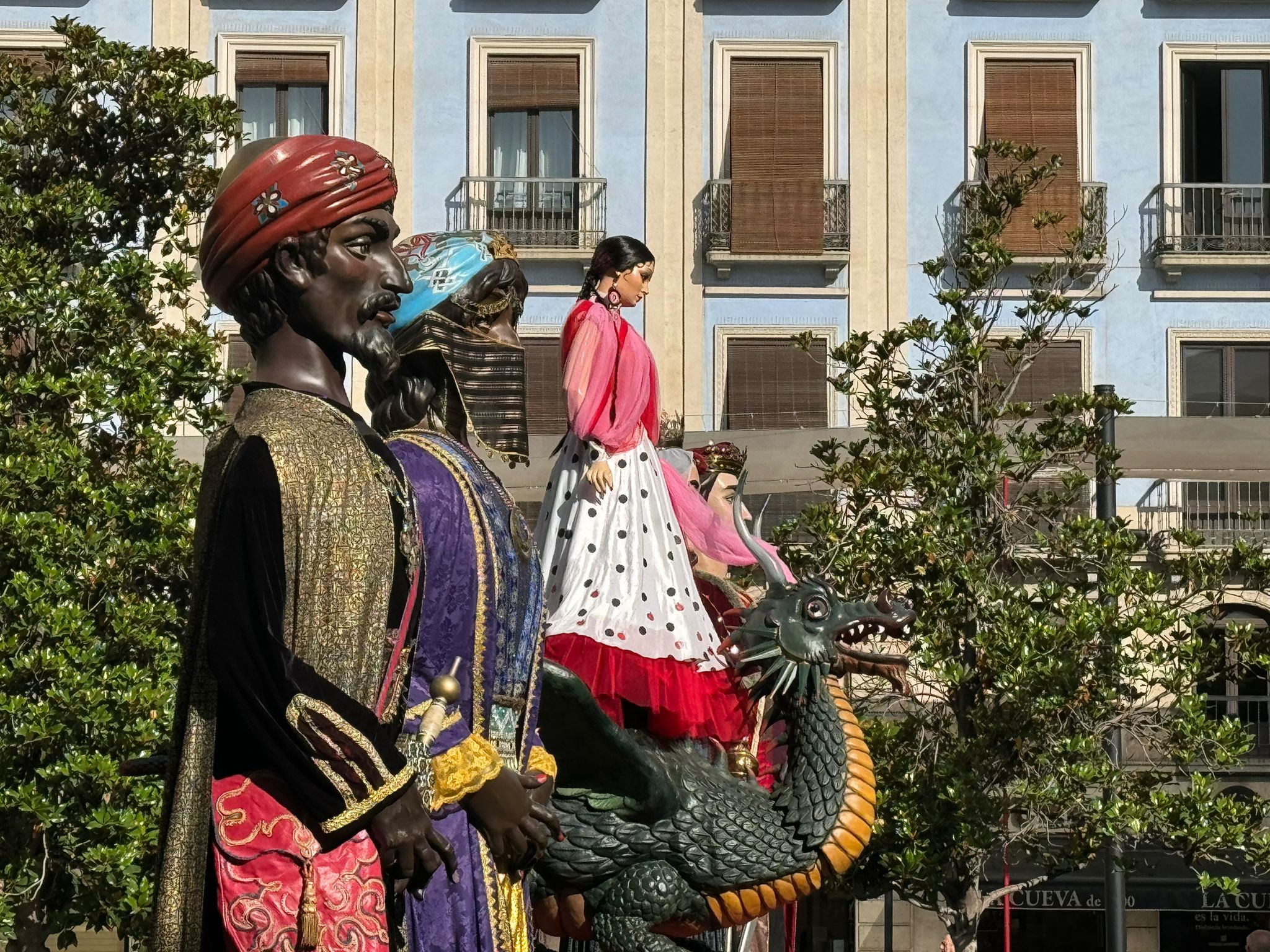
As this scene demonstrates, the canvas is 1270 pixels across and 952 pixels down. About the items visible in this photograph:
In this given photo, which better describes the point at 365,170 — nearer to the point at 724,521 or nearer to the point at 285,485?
the point at 285,485

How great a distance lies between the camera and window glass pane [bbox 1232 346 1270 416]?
26578 mm

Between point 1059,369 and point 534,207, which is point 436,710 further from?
point 1059,369

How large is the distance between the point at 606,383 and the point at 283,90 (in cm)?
2033

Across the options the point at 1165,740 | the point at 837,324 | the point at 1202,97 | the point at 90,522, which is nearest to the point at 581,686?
the point at 90,522

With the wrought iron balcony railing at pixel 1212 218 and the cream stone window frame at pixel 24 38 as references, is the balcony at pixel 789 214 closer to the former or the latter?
the wrought iron balcony railing at pixel 1212 218

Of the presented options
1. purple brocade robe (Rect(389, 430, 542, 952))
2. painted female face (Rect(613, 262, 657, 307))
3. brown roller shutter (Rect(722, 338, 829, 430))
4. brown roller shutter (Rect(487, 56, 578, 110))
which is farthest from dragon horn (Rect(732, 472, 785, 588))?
brown roller shutter (Rect(487, 56, 578, 110))

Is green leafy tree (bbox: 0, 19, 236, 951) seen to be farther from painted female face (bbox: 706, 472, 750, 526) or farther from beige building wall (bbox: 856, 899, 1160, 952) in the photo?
beige building wall (bbox: 856, 899, 1160, 952)

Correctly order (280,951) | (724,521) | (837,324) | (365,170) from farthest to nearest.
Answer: (837,324) → (724,521) → (365,170) → (280,951)

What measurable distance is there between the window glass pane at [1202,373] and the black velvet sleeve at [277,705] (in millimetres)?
23676

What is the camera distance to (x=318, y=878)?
3594 millimetres

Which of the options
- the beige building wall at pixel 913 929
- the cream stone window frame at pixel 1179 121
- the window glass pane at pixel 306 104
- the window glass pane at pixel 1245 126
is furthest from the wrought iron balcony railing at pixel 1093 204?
the window glass pane at pixel 306 104

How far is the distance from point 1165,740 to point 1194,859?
90 cm

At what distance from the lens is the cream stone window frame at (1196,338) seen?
26.4 m

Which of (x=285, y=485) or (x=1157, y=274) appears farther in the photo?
(x=1157, y=274)
